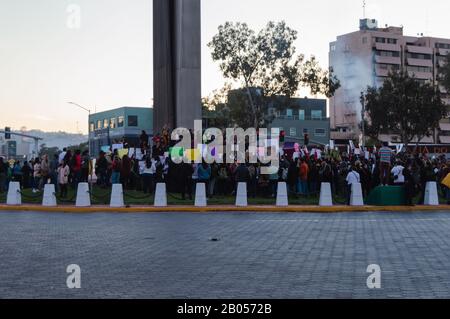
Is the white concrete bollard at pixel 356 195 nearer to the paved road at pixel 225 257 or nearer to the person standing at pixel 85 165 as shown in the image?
the paved road at pixel 225 257

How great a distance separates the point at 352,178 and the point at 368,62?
95584 mm

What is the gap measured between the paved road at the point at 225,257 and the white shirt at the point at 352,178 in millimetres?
5640

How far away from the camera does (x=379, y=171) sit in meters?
26.1

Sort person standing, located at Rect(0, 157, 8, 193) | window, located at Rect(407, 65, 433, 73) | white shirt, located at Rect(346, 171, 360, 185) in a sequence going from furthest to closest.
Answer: window, located at Rect(407, 65, 433, 73) < person standing, located at Rect(0, 157, 8, 193) < white shirt, located at Rect(346, 171, 360, 185)

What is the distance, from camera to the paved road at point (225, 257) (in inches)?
313

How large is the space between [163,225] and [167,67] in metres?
21.9

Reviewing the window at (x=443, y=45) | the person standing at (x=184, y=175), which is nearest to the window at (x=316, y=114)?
the window at (x=443, y=45)

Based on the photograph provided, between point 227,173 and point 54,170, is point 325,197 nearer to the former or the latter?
point 227,173

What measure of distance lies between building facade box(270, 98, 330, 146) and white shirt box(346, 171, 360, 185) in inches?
3058

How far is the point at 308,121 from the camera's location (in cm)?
10625

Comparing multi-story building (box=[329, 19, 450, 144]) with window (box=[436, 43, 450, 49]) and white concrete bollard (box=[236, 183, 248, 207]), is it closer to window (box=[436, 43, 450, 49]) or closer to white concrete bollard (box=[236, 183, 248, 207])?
window (box=[436, 43, 450, 49])

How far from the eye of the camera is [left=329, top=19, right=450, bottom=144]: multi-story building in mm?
115562

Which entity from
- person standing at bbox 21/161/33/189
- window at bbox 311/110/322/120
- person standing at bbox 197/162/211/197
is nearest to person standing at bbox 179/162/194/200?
person standing at bbox 197/162/211/197

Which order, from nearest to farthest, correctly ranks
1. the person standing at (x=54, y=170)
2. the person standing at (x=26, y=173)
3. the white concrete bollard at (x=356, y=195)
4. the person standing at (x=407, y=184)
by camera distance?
the person standing at (x=407, y=184) < the white concrete bollard at (x=356, y=195) < the person standing at (x=54, y=170) < the person standing at (x=26, y=173)
